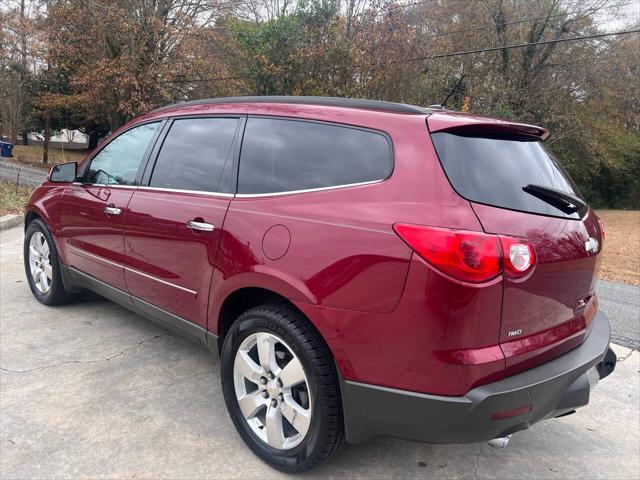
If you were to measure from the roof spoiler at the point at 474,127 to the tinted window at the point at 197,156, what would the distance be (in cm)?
115

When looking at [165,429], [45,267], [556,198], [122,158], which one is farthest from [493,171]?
[45,267]

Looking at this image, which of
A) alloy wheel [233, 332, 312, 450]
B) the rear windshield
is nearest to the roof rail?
the rear windshield

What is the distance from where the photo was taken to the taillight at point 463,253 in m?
1.87

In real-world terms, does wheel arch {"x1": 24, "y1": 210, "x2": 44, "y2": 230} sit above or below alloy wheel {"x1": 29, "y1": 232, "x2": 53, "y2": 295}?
above

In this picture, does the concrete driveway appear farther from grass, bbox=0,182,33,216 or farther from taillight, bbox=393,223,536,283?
grass, bbox=0,182,33,216

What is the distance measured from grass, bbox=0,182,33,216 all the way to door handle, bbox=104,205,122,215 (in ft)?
20.9

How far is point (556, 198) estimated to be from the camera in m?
2.30

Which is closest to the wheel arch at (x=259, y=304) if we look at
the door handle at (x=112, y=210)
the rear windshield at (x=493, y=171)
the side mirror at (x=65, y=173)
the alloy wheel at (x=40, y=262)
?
the rear windshield at (x=493, y=171)

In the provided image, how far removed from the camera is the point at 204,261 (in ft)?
8.98

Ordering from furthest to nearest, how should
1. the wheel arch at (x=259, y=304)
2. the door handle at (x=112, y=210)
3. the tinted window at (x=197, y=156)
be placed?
the door handle at (x=112, y=210) → the tinted window at (x=197, y=156) → the wheel arch at (x=259, y=304)

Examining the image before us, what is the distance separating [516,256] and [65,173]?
3.57 meters

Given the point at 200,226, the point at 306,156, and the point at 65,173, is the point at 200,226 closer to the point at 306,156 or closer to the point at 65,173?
the point at 306,156

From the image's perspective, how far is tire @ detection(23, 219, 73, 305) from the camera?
4.26 metres

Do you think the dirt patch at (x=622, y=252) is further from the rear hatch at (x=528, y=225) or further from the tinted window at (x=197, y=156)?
the tinted window at (x=197, y=156)
